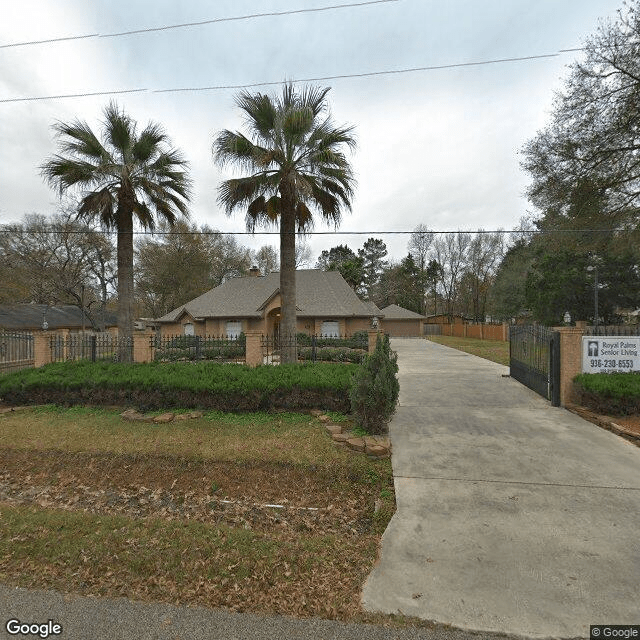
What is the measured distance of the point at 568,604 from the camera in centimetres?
249

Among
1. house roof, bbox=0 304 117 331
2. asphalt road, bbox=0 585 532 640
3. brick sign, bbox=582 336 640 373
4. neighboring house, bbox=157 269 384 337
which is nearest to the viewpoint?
asphalt road, bbox=0 585 532 640

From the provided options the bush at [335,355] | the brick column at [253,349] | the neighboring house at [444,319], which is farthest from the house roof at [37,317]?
the neighboring house at [444,319]

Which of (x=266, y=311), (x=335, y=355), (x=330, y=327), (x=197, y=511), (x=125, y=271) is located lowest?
(x=197, y=511)

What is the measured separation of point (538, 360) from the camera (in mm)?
9008

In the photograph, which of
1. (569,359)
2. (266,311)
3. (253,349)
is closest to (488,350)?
(266,311)

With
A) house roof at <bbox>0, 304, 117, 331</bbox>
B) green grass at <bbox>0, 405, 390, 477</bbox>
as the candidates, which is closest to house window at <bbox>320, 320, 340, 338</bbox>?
green grass at <bbox>0, 405, 390, 477</bbox>

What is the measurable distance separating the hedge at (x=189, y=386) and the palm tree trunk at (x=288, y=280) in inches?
72.1

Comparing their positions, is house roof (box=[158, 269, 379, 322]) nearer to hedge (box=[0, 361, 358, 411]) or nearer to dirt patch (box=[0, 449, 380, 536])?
hedge (box=[0, 361, 358, 411])

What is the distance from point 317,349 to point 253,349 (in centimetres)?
626

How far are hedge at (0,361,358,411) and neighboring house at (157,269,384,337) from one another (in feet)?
47.9

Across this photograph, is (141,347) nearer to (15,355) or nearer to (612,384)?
(15,355)

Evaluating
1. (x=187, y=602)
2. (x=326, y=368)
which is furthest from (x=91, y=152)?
(x=187, y=602)

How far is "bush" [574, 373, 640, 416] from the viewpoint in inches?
263

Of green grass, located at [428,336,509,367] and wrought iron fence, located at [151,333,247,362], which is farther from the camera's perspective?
green grass, located at [428,336,509,367]
